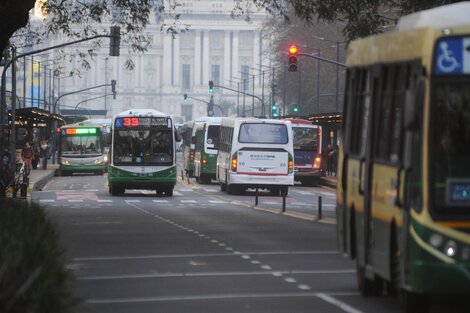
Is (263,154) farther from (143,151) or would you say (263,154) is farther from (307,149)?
(307,149)

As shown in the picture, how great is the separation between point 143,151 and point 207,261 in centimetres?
3192

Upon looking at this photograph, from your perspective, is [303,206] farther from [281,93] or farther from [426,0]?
[281,93]

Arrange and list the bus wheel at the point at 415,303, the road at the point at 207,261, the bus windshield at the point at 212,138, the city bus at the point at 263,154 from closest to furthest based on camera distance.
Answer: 1. the bus wheel at the point at 415,303
2. the road at the point at 207,261
3. the city bus at the point at 263,154
4. the bus windshield at the point at 212,138

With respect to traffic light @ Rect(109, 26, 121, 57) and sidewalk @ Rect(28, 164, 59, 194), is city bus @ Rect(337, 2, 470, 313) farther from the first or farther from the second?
sidewalk @ Rect(28, 164, 59, 194)

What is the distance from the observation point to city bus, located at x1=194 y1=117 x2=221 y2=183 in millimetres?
70250

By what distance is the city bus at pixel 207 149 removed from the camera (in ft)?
230

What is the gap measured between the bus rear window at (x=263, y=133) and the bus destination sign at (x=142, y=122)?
320 centimetres

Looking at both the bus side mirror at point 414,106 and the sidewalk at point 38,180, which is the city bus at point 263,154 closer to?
the sidewalk at point 38,180

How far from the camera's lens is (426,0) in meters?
31.8

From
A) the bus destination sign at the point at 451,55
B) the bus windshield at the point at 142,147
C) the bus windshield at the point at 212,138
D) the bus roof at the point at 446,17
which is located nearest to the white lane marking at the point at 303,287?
the bus roof at the point at 446,17

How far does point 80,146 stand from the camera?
273ft

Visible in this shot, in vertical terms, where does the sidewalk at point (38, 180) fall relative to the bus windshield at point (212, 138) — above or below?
below

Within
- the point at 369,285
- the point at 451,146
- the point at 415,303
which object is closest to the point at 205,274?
the point at 369,285

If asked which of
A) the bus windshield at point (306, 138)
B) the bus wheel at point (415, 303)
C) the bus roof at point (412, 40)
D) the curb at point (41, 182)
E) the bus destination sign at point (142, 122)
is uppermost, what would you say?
the bus roof at point (412, 40)
